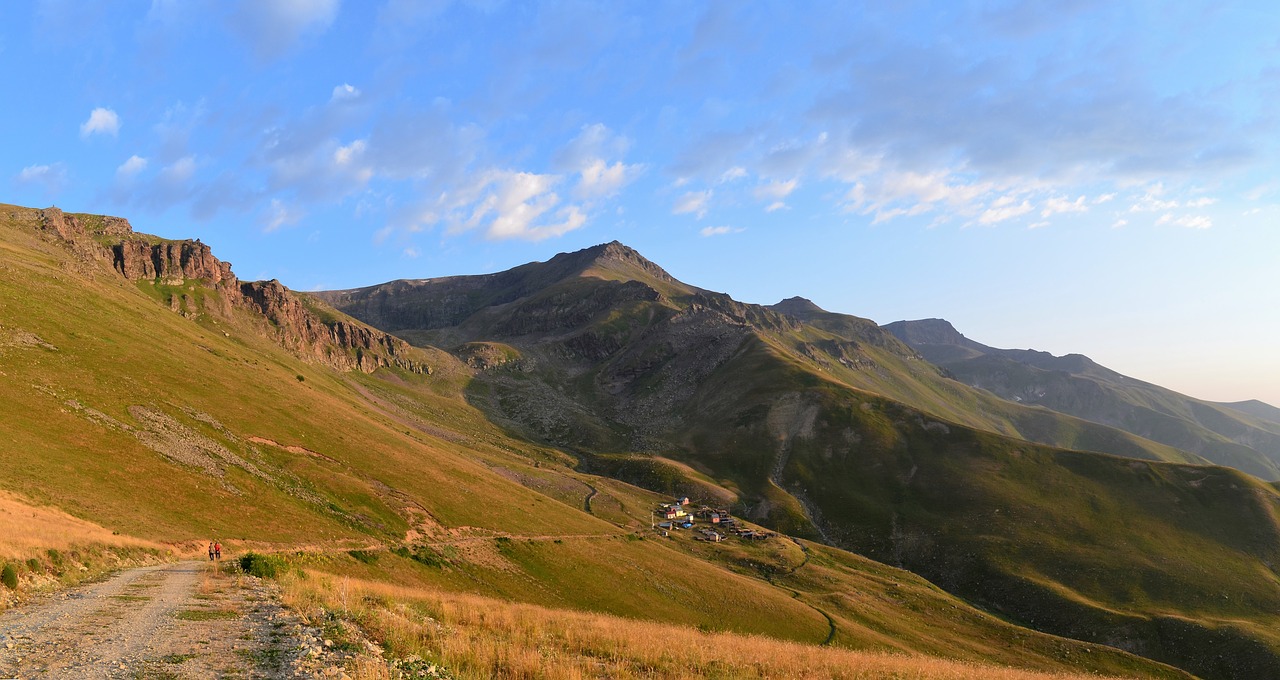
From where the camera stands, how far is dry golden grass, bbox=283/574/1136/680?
16.2m

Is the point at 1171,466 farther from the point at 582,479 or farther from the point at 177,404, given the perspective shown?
the point at 177,404

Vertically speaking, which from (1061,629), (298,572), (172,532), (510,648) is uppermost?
(510,648)

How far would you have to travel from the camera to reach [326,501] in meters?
65.7

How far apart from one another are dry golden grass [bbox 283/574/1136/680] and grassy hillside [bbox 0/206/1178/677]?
1264 centimetres

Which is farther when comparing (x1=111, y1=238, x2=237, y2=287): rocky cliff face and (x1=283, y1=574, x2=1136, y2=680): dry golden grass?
(x1=111, y1=238, x2=237, y2=287): rocky cliff face

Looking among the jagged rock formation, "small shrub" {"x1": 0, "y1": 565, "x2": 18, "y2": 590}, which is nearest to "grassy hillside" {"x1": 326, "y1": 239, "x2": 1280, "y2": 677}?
the jagged rock formation

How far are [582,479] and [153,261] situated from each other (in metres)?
142

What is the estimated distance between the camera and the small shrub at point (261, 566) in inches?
1194

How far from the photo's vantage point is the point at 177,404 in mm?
72938

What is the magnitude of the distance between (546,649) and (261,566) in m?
20.8

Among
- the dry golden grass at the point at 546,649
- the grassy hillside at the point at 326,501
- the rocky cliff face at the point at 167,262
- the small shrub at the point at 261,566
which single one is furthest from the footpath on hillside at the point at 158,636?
the rocky cliff face at the point at 167,262

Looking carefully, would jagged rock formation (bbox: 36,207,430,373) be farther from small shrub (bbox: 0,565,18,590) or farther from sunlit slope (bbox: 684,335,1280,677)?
small shrub (bbox: 0,565,18,590)

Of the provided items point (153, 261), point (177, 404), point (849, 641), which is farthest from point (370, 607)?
point (153, 261)

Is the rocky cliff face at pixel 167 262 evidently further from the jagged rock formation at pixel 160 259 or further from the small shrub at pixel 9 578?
the small shrub at pixel 9 578
